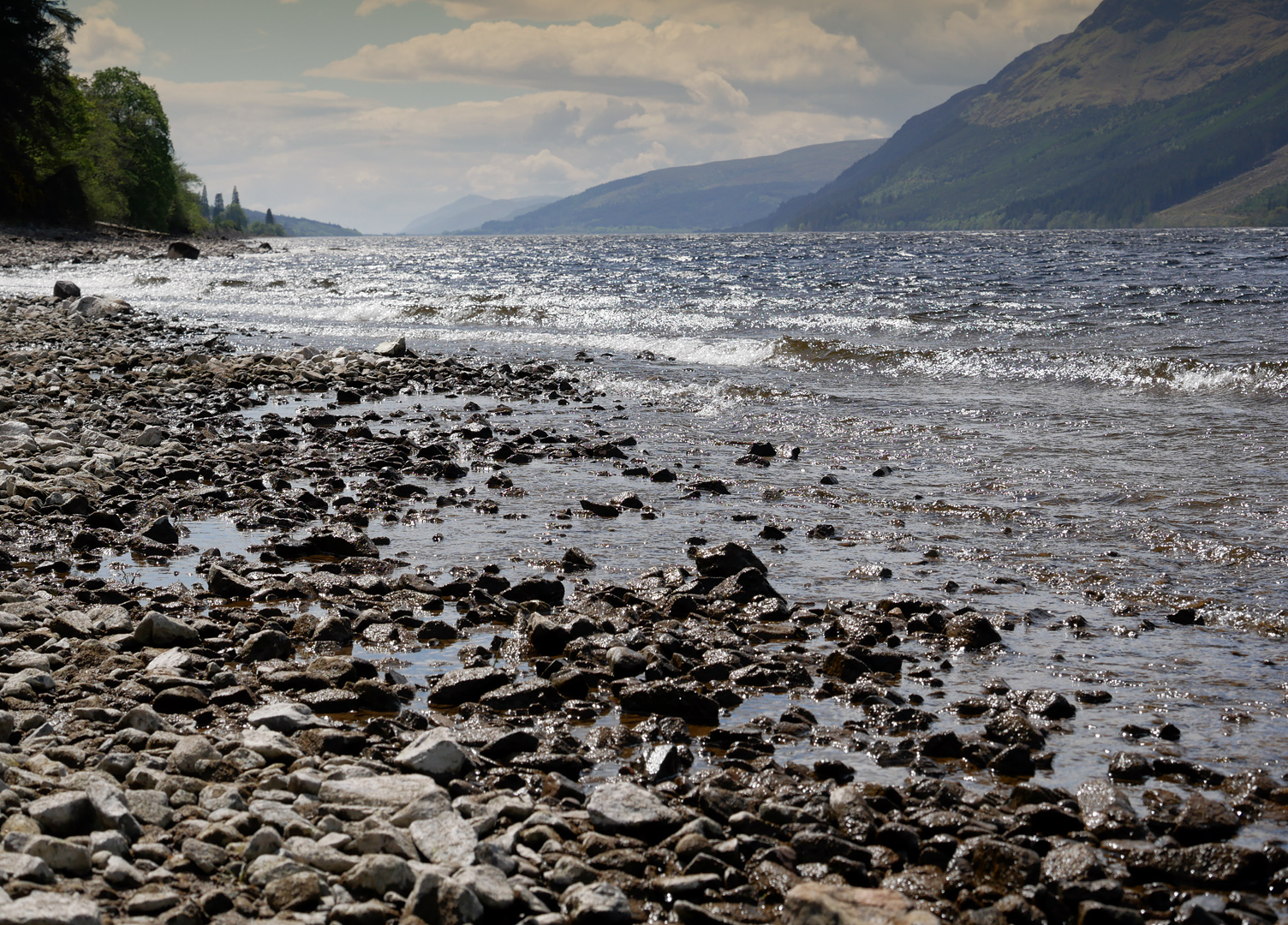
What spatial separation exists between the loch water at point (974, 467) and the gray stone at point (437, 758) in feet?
5.62

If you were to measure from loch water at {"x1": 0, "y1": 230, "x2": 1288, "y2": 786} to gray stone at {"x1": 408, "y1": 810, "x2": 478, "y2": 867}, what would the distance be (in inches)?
96.5

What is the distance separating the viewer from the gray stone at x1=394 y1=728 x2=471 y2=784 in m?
5.32

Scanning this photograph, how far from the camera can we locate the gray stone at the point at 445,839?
4.28 metres

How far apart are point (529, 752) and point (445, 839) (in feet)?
4.47

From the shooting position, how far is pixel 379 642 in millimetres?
7535

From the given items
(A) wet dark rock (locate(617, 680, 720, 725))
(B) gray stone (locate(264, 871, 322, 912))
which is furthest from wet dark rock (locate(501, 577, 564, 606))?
(B) gray stone (locate(264, 871, 322, 912))

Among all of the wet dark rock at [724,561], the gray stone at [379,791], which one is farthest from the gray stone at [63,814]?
the wet dark rock at [724,561]

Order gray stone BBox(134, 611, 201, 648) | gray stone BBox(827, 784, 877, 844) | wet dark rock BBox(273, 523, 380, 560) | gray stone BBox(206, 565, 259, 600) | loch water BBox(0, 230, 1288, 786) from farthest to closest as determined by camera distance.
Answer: wet dark rock BBox(273, 523, 380, 560) → gray stone BBox(206, 565, 259, 600) → loch water BBox(0, 230, 1288, 786) → gray stone BBox(134, 611, 201, 648) → gray stone BBox(827, 784, 877, 844)

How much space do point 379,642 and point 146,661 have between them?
1637 millimetres

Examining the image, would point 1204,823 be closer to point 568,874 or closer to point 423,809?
point 568,874

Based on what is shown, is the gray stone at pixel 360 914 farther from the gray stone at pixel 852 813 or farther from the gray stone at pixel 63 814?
the gray stone at pixel 852 813

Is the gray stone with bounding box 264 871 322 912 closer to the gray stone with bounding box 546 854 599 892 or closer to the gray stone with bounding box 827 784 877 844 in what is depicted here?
the gray stone with bounding box 546 854 599 892

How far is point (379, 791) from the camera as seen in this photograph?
16.1ft

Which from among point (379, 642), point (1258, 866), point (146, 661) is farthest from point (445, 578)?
point (1258, 866)
